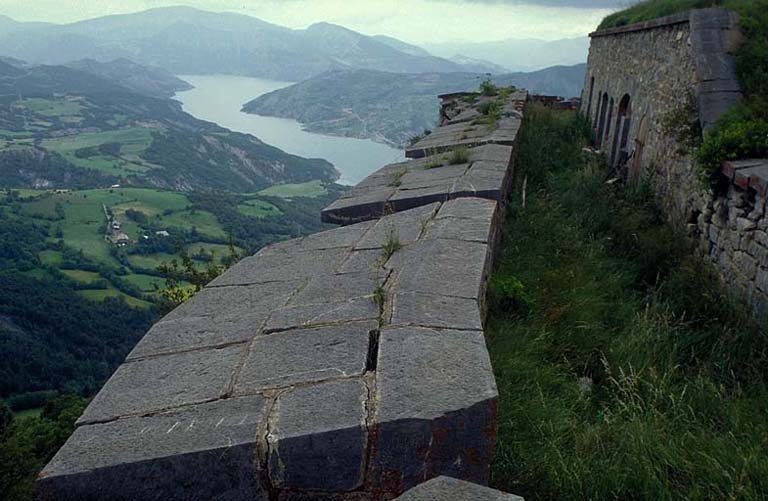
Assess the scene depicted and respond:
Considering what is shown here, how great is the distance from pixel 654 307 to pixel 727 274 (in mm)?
1304

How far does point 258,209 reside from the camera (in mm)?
75375

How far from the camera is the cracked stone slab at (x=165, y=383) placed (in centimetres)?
167

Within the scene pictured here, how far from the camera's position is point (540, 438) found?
6.98 ft

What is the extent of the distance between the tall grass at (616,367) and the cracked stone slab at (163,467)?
2.78 ft

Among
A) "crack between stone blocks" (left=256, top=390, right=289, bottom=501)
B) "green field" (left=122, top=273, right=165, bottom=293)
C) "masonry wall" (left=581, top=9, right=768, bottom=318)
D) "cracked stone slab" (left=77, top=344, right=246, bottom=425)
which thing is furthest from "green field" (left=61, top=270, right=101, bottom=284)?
"crack between stone blocks" (left=256, top=390, right=289, bottom=501)

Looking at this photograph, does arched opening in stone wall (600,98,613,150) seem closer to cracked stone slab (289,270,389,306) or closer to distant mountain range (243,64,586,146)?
cracked stone slab (289,270,389,306)

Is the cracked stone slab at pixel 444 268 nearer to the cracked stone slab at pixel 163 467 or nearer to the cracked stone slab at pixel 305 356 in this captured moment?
the cracked stone slab at pixel 305 356

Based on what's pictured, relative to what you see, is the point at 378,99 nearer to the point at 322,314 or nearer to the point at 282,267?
the point at 282,267

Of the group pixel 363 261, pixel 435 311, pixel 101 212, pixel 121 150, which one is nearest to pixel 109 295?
pixel 101 212

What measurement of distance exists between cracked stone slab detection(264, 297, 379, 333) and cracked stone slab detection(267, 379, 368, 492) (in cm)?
56

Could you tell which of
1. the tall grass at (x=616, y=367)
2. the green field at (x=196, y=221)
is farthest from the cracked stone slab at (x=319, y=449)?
the green field at (x=196, y=221)

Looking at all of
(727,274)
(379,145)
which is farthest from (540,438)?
(379,145)

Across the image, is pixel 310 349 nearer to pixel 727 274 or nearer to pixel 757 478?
pixel 757 478

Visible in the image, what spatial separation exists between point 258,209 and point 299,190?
665 inches
